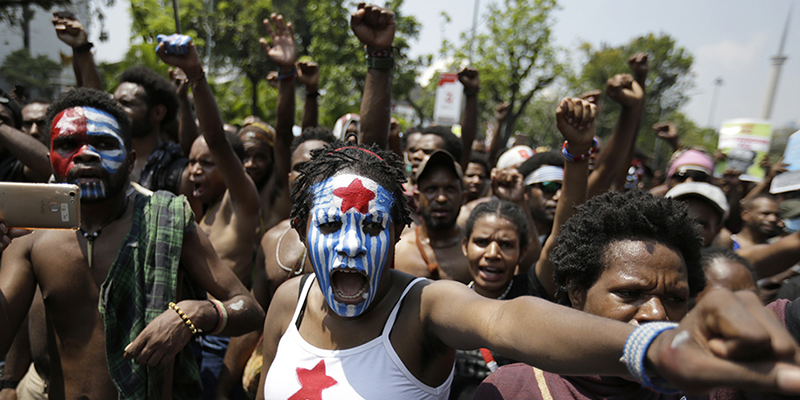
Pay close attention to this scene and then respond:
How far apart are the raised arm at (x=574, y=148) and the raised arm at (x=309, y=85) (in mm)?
2710

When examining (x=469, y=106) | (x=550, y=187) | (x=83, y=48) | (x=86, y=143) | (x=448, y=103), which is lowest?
(x=550, y=187)

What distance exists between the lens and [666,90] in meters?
45.6

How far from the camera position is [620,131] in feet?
10.3

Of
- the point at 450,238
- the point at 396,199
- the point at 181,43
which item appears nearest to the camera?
the point at 396,199

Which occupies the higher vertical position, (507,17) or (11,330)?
(507,17)

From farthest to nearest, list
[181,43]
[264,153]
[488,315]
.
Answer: [264,153]
[181,43]
[488,315]

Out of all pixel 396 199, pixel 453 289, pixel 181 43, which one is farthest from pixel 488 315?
pixel 181 43

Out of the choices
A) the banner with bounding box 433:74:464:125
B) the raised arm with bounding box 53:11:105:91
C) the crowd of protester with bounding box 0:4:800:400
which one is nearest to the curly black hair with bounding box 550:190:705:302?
the crowd of protester with bounding box 0:4:800:400

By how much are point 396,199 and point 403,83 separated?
19.5m

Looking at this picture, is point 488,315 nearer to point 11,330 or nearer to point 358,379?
point 358,379

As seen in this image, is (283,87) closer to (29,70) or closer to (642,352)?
(642,352)

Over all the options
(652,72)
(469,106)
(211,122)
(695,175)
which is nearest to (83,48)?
(211,122)

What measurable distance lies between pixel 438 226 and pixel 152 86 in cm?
313

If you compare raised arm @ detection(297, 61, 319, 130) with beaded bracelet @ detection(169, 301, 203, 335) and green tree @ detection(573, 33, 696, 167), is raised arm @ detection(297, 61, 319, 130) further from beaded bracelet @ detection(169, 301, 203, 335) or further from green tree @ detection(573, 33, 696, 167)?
green tree @ detection(573, 33, 696, 167)
